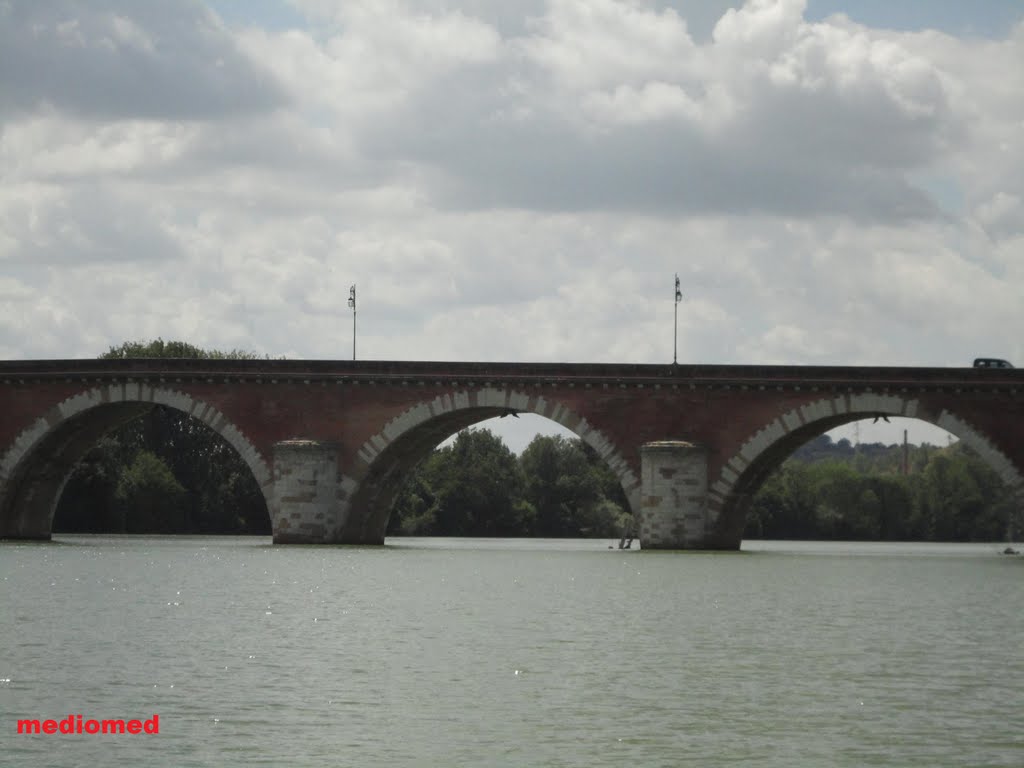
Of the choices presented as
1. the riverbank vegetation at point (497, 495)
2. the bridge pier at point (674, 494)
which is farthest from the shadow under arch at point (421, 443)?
the riverbank vegetation at point (497, 495)

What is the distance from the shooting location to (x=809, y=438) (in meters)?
61.1

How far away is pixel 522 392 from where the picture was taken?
199 ft

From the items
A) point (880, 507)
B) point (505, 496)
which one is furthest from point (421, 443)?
point (880, 507)

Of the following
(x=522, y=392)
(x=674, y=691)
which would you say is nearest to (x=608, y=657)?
(x=674, y=691)

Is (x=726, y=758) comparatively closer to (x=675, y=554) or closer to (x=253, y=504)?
(x=675, y=554)

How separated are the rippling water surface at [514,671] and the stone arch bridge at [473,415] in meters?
15.7

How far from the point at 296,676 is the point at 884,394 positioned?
3773 cm

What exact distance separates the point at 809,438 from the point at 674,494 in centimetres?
575

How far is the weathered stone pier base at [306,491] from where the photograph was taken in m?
62.1

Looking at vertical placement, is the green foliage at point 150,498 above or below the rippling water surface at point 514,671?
above

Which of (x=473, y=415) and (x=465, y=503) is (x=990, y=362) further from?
(x=465, y=503)

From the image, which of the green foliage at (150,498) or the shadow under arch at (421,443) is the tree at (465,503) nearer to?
the green foliage at (150,498)

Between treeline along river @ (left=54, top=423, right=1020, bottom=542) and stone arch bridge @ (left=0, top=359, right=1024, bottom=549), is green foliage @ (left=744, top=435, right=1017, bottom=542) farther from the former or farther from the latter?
stone arch bridge @ (left=0, top=359, right=1024, bottom=549)

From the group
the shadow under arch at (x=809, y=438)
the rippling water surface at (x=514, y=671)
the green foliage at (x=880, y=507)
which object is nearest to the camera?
the rippling water surface at (x=514, y=671)
